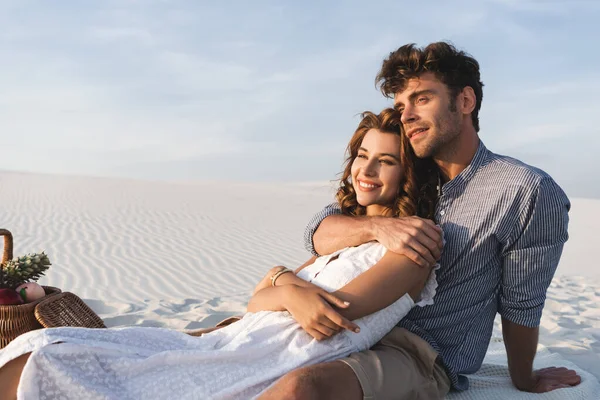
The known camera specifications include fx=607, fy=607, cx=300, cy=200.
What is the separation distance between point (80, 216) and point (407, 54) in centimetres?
1655

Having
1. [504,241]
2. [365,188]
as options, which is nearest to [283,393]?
[365,188]

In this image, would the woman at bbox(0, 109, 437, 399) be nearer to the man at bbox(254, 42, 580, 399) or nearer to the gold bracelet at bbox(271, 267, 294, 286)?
the gold bracelet at bbox(271, 267, 294, 286)

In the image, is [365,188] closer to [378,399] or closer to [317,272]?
[317,272]

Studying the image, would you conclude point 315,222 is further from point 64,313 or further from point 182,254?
point 182,254

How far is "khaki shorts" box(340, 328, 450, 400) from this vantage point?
2633mm

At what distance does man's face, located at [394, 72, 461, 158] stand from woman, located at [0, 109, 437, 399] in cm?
8

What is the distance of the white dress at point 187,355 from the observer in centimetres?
223

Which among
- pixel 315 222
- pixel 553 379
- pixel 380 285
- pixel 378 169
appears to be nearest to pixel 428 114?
pixel 378 169

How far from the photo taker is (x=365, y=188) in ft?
10.4

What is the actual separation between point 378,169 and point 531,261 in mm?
919

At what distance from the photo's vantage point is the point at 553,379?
144 inches

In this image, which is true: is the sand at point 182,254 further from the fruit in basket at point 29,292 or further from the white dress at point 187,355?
the white dress at point 187,355

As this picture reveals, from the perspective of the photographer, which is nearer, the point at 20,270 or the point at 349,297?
the point at 349,297

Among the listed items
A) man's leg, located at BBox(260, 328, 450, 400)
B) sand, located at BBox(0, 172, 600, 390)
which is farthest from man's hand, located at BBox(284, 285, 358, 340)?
sand, located at BBox(0, 172, 600, 390)
